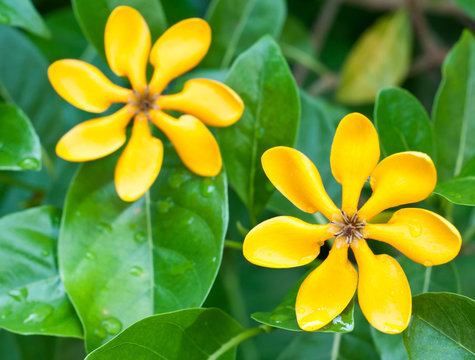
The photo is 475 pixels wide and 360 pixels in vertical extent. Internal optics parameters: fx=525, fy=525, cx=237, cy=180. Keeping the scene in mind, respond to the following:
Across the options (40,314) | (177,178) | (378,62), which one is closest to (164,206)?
(177,178)

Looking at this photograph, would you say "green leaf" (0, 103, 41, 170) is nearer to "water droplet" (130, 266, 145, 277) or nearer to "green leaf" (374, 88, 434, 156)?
"water droplet" (130, 266, 145, 277)

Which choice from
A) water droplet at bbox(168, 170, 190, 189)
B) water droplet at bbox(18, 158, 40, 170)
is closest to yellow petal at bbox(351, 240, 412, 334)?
→ water droplet at bbox(168, 170, 190, 189)

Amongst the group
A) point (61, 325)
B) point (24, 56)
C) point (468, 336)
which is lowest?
point (61, 325)

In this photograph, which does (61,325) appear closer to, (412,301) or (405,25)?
(412,301)

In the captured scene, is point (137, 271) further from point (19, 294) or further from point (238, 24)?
point (238, 24)

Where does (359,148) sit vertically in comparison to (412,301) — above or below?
above

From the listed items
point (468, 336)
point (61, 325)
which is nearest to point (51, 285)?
point (61, 325)

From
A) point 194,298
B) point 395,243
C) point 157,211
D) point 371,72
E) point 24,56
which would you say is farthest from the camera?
point 371,72

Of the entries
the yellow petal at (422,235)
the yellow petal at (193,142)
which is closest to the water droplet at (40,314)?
the yellow petal at (193,142)
